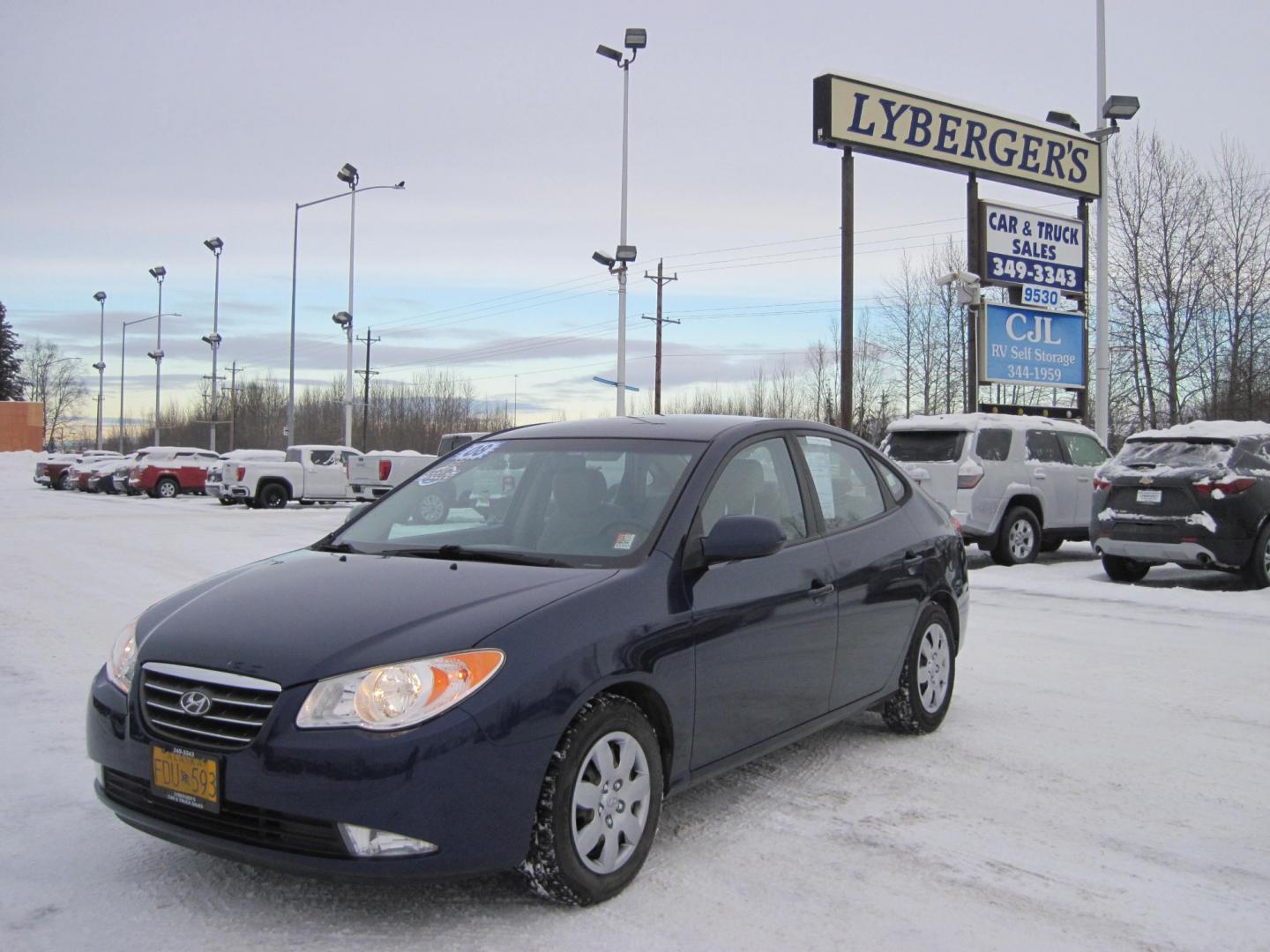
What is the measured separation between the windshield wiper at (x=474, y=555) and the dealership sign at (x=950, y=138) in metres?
15.9

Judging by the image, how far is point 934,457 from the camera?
1388 centimetres

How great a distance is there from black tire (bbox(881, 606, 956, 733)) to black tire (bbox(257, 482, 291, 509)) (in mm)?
25671

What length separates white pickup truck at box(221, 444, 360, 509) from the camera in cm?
2867

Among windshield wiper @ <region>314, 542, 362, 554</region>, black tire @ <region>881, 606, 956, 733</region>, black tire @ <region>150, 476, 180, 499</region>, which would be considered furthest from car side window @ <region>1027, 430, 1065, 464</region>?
black tire @ <region>150, 476, 180, 499</region>

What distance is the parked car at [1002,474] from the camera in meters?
13.6

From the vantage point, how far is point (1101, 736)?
5.69 meters

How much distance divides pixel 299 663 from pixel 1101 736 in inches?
167

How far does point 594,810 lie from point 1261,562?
10200 millimetres

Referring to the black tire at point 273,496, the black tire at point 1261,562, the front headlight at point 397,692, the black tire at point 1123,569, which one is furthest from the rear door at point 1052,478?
the black tire at point 273,496

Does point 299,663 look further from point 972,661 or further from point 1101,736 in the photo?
point 972,661

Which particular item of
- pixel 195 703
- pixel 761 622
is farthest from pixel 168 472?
pixel 195 703

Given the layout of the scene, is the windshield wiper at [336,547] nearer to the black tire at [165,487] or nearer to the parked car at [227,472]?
the parked car at [227,472]

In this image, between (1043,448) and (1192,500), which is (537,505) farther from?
(1043,448)

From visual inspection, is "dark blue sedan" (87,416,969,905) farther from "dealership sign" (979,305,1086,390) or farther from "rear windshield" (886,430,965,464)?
"dealership sign" (979,305,1086,390)
